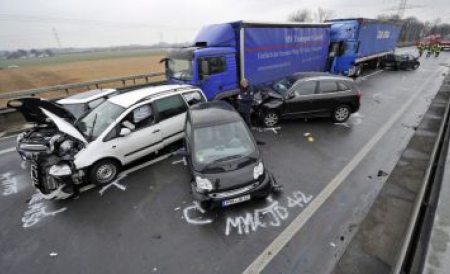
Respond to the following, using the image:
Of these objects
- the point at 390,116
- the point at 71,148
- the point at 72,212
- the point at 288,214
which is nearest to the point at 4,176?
the point at 71,148

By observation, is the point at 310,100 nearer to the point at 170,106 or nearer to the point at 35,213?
the point at 170,106

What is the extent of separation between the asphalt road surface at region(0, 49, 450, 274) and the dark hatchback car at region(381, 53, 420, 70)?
17.2 m

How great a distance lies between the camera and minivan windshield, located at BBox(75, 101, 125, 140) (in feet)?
16.6

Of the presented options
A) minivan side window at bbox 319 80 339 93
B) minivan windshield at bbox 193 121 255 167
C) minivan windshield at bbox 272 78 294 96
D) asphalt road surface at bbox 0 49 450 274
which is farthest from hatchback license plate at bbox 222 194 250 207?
minivan side window at bbox 319 80 339 93

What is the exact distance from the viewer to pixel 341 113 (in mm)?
8195

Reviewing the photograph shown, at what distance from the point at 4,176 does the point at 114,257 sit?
4.64 meters

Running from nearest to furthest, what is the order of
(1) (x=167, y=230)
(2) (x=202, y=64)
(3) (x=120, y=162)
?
1. (1) (x=167, y=230)
2. (3) (x=120, y=162)
3. (2) (x=202, y=64)

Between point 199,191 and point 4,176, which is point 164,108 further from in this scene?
point 4,176

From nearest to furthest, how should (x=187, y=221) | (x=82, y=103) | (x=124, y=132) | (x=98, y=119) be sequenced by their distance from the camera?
(x=187, y=221), (x=124, y=132), (x=98, y=119), (x=82, y=103)

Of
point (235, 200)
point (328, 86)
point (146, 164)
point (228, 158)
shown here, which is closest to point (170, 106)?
point (146, 164)

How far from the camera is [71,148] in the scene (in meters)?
4.89

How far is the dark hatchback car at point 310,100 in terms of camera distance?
789 cm

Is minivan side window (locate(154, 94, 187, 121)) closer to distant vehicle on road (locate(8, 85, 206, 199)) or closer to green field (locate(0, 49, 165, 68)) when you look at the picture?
distant vehicle on road (locate(8, 85, 206, 199))

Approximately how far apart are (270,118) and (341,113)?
267 cm
